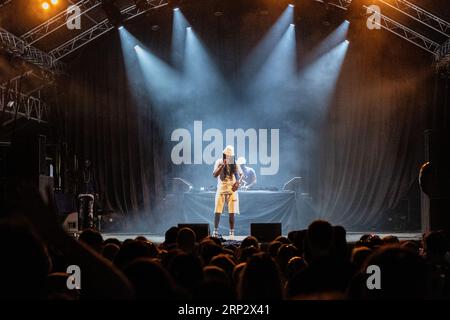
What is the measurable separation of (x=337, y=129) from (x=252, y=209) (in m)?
4.72

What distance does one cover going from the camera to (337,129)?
17938 mm

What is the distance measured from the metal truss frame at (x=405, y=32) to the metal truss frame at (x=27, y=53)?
9088 millimetres

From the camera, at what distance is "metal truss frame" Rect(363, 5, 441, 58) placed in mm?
Answer: 15804

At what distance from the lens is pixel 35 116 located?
16266mm

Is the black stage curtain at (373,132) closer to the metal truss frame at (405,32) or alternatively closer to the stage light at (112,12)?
the metal truss frame at (405,32)

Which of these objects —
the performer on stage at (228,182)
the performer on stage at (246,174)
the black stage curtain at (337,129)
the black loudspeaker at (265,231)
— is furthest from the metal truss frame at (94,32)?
the black loudspeaker at (265,231)

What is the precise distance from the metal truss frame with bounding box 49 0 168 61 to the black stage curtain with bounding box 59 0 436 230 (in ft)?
2.23

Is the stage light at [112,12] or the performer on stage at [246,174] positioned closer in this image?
the stage light at [112,12]

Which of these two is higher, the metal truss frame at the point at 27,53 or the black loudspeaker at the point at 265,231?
the metal truss frame at the point at 27,53

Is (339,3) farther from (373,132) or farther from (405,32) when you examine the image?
(373,132)

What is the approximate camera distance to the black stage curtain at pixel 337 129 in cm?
1745

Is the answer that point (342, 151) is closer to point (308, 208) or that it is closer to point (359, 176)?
point (359, 176)

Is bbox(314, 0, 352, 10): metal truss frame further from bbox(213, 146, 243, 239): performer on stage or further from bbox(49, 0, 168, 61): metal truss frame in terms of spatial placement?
bbox(213, 146, 243, 239): performer on stage

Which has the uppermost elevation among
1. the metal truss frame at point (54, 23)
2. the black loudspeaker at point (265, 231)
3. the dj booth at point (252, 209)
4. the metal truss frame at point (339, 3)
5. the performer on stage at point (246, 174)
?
the metal truss frame at point (339, 3)
